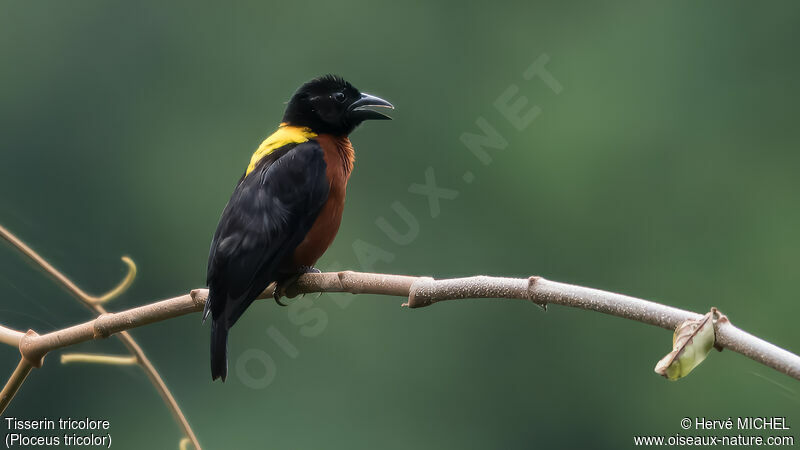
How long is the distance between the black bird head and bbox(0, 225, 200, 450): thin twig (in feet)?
4.83

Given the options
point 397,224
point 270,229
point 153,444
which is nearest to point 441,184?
point 397,224

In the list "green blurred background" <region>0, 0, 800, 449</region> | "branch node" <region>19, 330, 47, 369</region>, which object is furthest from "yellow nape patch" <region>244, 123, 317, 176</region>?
"green blurred background" <region>0, 0, 800, 449</region>

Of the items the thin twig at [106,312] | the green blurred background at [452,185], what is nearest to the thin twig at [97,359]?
the thin twig at [106,312]

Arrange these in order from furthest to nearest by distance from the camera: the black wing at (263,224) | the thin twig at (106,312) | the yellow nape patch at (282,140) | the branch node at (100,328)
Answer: the yellow nape patch at (282,140) → the black wing at (263,224) → the branch node at (100,328) → the thin twig at (106,312)

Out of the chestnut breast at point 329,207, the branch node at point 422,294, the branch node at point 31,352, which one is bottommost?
the branch node at point 31,352

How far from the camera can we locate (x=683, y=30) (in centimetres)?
1295

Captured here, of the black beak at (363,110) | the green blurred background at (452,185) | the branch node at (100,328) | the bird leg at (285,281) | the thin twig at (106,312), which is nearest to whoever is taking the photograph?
the thin twig at (106,312)

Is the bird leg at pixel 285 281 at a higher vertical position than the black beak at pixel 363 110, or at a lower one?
lower

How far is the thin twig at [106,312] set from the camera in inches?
81.3

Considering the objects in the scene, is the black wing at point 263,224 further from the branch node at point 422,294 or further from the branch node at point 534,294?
the branch node at point 534,294

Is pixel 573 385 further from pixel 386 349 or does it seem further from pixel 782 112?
pixel 782 112

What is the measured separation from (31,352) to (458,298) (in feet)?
3.17

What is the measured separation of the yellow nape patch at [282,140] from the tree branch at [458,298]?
2.40ft

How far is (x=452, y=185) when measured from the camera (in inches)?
414
